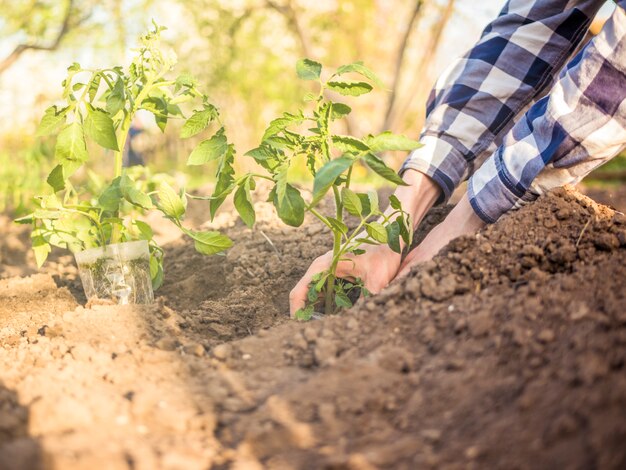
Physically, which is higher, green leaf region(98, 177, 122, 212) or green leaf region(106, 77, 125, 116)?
green leaf region(106, 77, 125, 116)

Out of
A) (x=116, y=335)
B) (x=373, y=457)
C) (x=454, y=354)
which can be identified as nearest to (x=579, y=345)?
(x=454, y=354)

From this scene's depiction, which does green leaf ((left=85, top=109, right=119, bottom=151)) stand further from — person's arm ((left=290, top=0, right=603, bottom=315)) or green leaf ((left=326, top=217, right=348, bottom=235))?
person's arm ((left=290, top=0, right=603, bottom=315))

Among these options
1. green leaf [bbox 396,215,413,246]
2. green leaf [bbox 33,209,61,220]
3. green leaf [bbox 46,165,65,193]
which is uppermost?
green leaf [bbox 46,165,65,193]

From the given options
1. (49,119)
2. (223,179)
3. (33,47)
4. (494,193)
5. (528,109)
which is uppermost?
(33,47)

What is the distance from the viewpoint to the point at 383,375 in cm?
113

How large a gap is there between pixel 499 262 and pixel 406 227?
28 cm

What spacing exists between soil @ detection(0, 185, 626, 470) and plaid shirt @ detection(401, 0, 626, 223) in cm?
11

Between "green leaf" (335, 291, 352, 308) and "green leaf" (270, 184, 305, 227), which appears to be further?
"green leaf" (335, 291, 352, 308)

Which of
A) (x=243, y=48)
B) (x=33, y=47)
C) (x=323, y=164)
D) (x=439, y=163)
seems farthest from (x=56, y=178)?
(x=243, y=48)

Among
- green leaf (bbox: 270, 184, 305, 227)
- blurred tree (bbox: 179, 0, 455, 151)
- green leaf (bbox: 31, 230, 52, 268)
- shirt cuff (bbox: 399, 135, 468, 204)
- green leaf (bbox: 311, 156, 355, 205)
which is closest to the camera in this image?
green leaf (bbox: 311, 156, 355, 205)

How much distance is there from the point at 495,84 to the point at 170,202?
1.15m

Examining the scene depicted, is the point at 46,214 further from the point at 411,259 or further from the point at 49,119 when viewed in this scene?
the point at 411,259

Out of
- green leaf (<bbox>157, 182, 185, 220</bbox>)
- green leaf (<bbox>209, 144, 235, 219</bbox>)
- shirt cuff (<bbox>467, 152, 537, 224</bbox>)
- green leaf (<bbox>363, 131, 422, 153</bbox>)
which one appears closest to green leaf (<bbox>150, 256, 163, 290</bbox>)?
green leaf (<bbox>157, 182, 185, 220</bbox>)

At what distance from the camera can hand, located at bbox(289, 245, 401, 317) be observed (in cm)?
170
